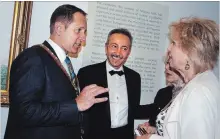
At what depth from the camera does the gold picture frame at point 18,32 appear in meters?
1.99

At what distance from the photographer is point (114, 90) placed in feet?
7.55

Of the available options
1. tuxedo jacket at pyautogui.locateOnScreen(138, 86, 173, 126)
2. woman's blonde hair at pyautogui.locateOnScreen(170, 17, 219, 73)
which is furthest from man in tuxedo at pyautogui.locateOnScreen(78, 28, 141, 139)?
woman's blonde hair at pyautogui.locateOnScreen(170, 17, 219, 73)

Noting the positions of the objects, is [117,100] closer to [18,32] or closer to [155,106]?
[155,106]

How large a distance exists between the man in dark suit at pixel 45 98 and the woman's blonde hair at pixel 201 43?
54 cm

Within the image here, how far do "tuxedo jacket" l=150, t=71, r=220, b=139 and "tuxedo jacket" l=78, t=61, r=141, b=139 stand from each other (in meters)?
0.95

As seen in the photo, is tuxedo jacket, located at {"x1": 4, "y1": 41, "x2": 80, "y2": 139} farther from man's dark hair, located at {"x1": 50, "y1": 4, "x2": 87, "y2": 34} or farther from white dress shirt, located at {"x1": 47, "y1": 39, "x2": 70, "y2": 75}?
man's dark hair, located at {"x1": 50, "y1": 4, "x2": 87, "y2": 34}

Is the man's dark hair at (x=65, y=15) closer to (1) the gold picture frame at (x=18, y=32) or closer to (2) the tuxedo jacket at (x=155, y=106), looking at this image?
(1) the gold picture frame at (x=18, y=32)

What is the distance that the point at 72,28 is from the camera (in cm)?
166

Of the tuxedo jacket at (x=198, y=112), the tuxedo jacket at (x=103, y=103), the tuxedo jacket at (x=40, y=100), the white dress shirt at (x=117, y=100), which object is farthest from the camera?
the white dress shirt at (x=117, y=100)

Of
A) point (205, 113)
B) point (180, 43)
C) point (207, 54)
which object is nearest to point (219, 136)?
point (205, 113)

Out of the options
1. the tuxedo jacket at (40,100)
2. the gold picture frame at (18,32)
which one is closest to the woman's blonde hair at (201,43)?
the tuxedo jacket at (40,100)

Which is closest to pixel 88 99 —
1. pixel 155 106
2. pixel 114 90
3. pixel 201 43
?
pixel 201 43

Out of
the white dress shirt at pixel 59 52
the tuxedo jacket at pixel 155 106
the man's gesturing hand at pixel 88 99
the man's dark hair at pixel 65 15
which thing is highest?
the man's dark hair at pixel 65 15

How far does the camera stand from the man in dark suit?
→ 1.31 metres
